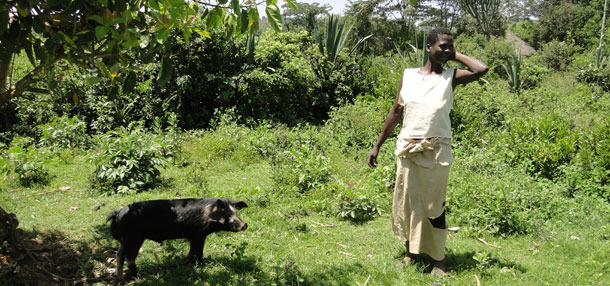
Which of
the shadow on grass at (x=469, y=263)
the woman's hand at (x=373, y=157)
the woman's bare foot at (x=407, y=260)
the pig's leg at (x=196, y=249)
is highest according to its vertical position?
the woman's hand at (x=373, y=157)

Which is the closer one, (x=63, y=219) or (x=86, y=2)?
(x=86, y=2)

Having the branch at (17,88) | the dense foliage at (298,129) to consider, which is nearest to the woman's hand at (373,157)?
the dense foliage at (298,129)

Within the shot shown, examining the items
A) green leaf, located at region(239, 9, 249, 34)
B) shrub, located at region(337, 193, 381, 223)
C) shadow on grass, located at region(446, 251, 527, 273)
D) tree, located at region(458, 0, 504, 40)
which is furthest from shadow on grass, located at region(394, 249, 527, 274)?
tree, located at region(458, 0, 504, 40)

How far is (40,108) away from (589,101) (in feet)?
45.2

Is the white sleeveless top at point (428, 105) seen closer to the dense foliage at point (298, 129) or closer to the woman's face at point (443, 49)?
the woman's face at point (443, 49)

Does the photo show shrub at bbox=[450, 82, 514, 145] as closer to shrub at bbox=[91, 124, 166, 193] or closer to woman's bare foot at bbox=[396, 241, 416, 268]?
woman's bare foot at bbox=[396, 241, 416, 268]

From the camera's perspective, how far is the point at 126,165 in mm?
5934

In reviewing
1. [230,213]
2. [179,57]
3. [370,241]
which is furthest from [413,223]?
[179,57]

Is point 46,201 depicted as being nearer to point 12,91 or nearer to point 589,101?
point 12,91

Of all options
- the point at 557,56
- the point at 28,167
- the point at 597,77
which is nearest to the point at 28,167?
the point at 28,167

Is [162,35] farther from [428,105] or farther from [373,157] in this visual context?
[373,157]

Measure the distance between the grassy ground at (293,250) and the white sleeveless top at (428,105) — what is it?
46.3 inches

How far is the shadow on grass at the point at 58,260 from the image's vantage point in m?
3.18

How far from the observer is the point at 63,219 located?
4.75m
